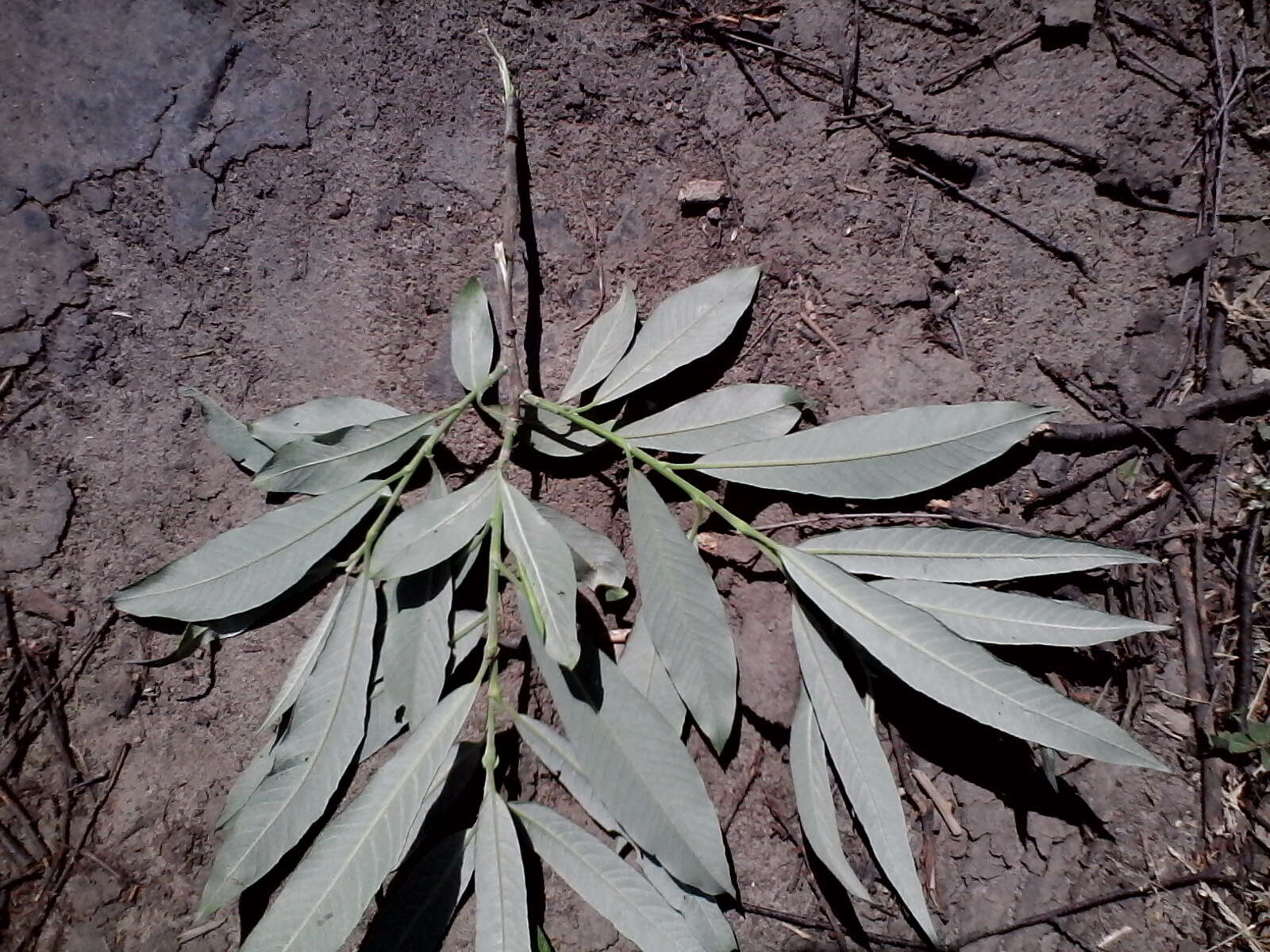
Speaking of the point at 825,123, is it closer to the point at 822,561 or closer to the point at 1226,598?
the point at 822,561

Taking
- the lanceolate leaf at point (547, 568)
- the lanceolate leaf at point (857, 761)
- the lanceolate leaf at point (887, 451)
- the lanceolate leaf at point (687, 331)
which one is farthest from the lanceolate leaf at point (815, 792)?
the lanceolate leaf at point (687, 331)

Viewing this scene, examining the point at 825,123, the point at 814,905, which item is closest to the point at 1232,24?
the point at 825,123

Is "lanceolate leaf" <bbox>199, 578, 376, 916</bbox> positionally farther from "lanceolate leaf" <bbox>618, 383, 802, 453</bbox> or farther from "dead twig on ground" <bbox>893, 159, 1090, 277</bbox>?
"dead twig on ground" <bbox>893, 159, 1090, 277</bbox>

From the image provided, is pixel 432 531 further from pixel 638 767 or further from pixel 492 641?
pixel 638 767

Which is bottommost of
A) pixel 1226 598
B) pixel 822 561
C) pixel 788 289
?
pixel 1226 598

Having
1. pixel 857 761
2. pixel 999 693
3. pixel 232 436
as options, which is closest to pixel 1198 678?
pixel 999 693

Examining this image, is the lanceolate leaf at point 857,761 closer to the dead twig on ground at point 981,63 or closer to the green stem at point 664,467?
the green stem at point 664,467

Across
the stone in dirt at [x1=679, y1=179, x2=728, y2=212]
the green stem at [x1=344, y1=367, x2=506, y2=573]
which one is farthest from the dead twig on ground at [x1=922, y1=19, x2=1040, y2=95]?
the green stem at [x1=344, y1=367, x2=506, y2=573]
